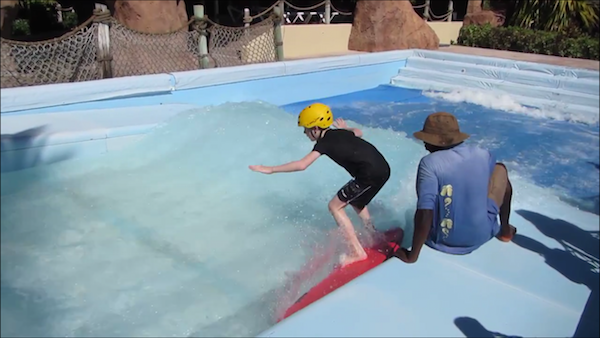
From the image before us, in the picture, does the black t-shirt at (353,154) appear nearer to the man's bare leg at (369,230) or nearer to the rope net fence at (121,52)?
the man's bare leg at (369,230)

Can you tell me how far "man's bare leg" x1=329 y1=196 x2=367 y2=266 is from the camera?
3199 millimetres

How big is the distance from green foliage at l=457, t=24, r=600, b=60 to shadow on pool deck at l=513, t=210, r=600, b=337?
7864 mm

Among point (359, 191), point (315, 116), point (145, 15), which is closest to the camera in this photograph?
point (315, 116)

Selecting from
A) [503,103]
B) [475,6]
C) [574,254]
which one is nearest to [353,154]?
[574,254]

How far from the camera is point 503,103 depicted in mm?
8391

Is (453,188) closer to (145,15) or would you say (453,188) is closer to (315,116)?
(315,116)

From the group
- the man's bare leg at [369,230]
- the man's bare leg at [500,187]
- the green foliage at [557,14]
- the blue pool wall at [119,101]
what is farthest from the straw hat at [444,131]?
the green foliage at [557,14]

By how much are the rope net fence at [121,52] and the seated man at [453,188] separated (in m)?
4.81

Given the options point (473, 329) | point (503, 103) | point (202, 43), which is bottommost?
point (503, 103)

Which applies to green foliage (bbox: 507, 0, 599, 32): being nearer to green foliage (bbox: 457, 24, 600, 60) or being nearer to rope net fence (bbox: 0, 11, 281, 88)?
green foliage (bbox: 457, 24, 600, 60)

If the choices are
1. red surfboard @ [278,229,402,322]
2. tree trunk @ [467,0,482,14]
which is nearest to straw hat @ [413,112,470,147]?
red surfboard @ [278,229,402,322]

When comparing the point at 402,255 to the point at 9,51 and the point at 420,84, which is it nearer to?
the point at 9,51

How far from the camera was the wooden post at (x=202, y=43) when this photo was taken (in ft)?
23.3

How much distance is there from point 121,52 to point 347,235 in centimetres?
451
